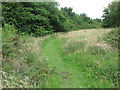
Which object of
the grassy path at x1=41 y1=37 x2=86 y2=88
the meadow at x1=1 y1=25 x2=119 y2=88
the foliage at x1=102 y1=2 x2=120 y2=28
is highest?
the foliage at x1=102 y1=2 x2=120 y2=28

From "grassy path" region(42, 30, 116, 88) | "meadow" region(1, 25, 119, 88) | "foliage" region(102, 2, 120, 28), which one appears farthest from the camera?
"foliage" region(102, 2, 120, 28)

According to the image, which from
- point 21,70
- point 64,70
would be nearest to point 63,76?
point 64,70

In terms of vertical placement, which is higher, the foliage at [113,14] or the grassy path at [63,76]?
the foliage at [113,14]

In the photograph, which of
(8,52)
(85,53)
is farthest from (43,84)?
(85,53)

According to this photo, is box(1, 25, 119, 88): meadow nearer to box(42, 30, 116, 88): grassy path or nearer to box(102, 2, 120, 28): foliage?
box(42, 30, 116, 88): grassy path

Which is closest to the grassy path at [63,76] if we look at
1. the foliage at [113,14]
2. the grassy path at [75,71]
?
the grassy path at [75,71]

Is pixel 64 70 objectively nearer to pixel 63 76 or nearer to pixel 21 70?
pixel 63 76

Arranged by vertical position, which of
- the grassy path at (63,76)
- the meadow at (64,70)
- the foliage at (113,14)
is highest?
the foliage at (113,14)

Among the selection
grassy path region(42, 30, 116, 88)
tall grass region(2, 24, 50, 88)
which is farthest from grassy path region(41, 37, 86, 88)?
tall grass region(2, 24, 50, 88)

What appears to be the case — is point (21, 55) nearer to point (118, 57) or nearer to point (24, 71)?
point (24, 71)

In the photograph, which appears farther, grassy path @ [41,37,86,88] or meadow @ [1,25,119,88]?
grassy path @ [41,37,86,88]

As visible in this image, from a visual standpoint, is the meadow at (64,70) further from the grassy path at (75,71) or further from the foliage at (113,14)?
the foliage at (113,14)

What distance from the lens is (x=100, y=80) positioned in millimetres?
5629

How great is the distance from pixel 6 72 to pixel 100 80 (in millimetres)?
3451
